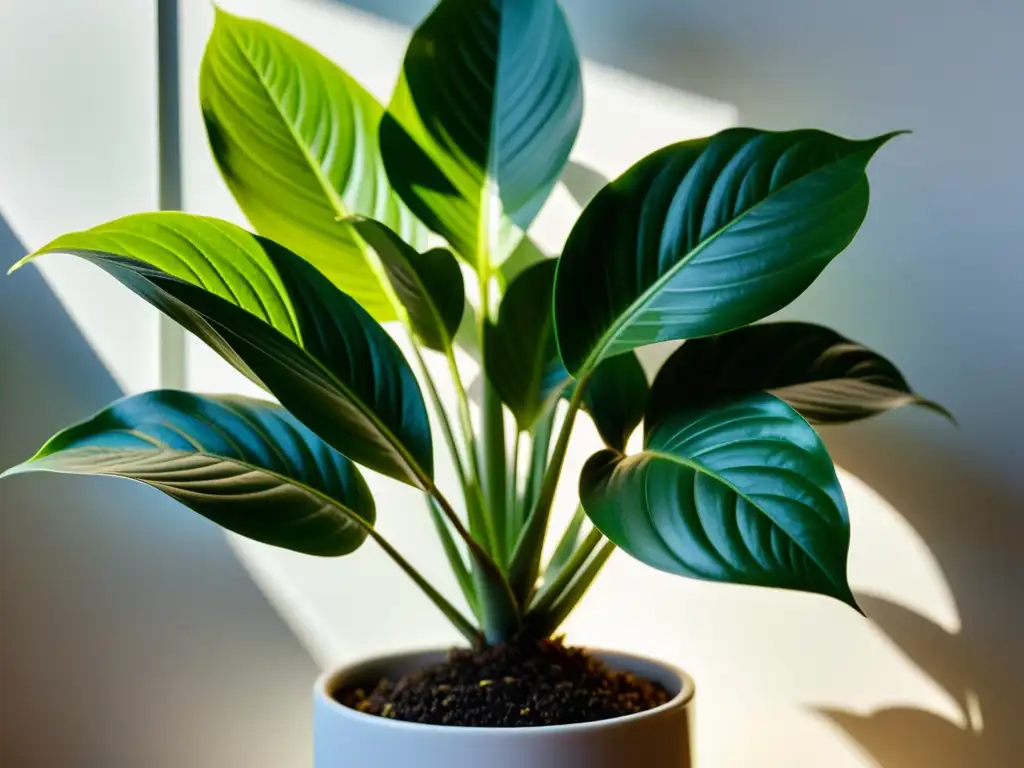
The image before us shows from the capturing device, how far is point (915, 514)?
86cm

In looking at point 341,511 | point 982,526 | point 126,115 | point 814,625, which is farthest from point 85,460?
point 982,526

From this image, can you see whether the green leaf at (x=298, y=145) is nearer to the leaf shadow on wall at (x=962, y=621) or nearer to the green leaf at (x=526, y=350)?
the green leaf at (x=526, y=350)

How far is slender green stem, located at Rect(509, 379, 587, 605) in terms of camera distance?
0.74m

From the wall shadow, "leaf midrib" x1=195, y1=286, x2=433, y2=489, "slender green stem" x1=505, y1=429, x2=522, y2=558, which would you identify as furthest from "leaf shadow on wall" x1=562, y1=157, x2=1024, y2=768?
the wall shadow

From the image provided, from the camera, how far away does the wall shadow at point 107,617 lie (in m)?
0.91

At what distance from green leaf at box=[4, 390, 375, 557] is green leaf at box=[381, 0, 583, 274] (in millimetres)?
242

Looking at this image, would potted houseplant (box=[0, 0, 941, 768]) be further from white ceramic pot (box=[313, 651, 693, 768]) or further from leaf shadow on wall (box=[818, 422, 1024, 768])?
leaf shadow on wall (box=[818, 422, 1024, 768])

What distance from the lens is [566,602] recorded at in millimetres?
767

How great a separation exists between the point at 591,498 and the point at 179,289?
0.29 metres

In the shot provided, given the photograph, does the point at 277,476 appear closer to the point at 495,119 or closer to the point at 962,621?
the point at 495,119

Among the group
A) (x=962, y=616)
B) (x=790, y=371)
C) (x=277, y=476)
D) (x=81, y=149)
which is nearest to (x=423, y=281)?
(x=277, y=476)

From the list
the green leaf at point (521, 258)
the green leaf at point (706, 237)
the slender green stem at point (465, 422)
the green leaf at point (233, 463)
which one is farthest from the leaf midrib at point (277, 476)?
the green leaf at point (521, 258)

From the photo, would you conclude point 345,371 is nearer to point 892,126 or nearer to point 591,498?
point 591,498

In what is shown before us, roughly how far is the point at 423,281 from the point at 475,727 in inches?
13.7
